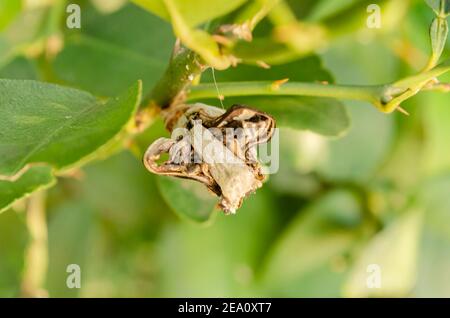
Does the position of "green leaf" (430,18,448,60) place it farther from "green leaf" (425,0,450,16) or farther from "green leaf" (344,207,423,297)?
"green leaf" (344,207,423,297)

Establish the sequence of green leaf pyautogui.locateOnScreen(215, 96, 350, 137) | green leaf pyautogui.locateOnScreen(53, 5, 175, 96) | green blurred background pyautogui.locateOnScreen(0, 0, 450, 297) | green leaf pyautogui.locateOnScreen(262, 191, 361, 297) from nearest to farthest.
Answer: green leaf pyautogui.locateOnScreen(215, 96, 350, 137) → green leaf pyautogui.locateOnScreen(53, 5, 175, 96) → green blurred background pyautogui.locateOnScreen(0, 0, 450, 297) → green leaf pyautogui.locateOnScreen(262, 191, 361, 297)

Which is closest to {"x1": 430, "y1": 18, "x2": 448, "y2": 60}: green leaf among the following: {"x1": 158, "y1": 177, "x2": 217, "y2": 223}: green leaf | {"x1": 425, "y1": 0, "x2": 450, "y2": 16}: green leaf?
{"x1": 425, "y1": 0, "x2": 450, "y2": 16}: green leaf

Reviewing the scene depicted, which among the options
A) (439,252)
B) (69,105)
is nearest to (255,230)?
(439,252)

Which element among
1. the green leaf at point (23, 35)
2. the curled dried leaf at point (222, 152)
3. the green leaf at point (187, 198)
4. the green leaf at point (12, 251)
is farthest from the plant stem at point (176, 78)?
the green leaf at point (12, 251)
